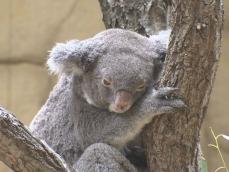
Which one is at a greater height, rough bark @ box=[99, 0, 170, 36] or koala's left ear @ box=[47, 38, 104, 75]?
rough bark @ box=[99, 0, 170, 36]

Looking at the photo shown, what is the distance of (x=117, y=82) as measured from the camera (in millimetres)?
3186

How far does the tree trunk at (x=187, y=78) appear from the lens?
2750mm

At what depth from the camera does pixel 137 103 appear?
3174 mm

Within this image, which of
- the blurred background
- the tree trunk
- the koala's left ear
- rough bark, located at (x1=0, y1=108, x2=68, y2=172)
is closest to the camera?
rough bark, located at (x1=0, y1=108, x2=68, y2=172)

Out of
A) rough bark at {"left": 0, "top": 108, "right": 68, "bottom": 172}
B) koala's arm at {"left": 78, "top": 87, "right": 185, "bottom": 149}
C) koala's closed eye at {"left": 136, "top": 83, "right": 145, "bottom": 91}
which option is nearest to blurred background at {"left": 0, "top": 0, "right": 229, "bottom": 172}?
koala's arm at {"left": 78, "top": 87, "right": 185, "bottom": 149}

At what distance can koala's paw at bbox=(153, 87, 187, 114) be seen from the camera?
2.92 meters

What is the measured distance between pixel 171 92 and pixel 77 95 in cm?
71

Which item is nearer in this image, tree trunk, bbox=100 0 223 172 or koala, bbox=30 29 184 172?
tree trunk, bbox=100 0 223 172

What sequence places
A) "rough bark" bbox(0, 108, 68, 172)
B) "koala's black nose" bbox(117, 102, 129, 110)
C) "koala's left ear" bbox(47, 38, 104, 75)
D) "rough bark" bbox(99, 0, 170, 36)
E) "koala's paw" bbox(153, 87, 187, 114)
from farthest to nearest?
1. "rough bark" bbox(99, 0, 170, 36)
2. "koala's left ear" bbox(47, 38, 104, 75)
3. "koala's black nose" bbox(117, 102, 129, 110)
4. "koala's paw" bbox(153, 87, 187, 114)
5. "rough bark" bbox(0, 108, 68, 172)

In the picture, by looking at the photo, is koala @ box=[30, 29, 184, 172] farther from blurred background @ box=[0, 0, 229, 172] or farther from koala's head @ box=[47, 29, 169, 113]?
blurred background @ box=[0, 0, 229, 172]

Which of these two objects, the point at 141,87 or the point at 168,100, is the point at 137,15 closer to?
the point at 141,87

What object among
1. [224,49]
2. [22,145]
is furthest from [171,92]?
[224,49]

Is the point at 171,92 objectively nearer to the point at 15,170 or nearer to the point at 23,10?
the point at 15,170

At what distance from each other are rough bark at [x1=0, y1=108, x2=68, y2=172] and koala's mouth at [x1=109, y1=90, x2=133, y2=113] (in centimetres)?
57
